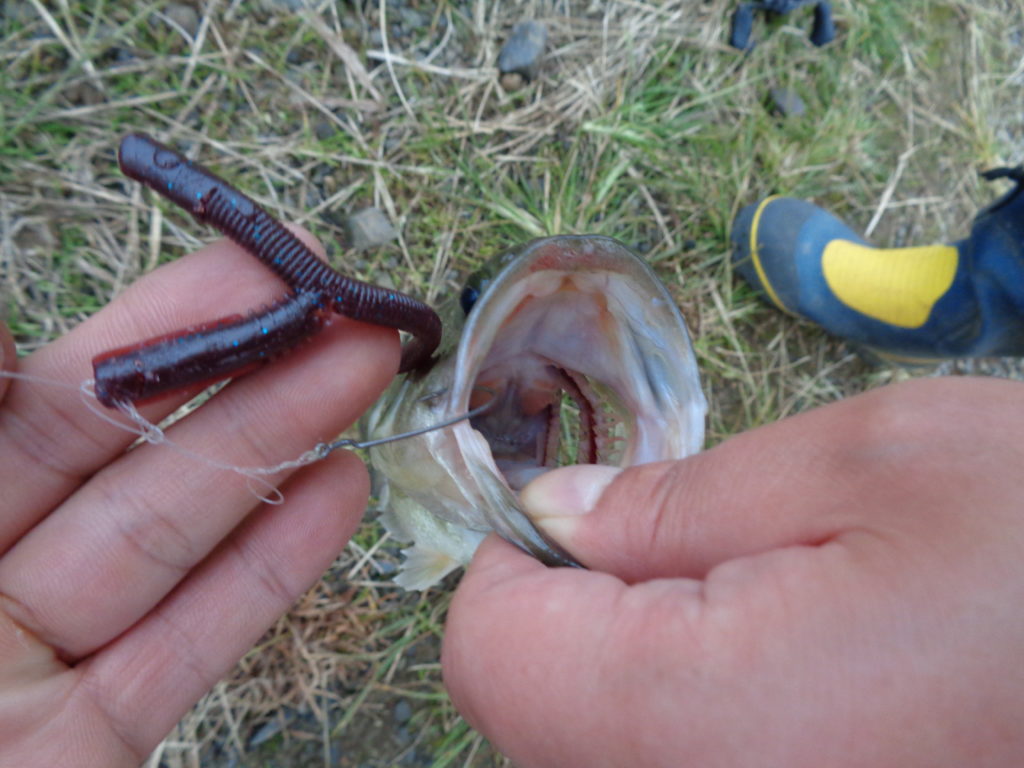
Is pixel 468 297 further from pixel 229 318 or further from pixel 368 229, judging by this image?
pixel 368 229

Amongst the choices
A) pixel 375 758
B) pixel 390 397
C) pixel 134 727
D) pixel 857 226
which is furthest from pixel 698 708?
pixel 857 226

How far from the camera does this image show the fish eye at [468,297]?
1.75m

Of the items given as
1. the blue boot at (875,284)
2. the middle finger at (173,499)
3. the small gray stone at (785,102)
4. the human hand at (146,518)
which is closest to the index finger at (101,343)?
the human hand at (146,518)

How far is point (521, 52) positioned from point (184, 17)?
1.40 meters

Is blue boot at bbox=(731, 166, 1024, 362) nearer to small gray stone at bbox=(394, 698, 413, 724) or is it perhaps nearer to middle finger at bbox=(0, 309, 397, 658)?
middle finger at bbox=(0, 309, 397, 658)

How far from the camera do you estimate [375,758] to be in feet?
9.30

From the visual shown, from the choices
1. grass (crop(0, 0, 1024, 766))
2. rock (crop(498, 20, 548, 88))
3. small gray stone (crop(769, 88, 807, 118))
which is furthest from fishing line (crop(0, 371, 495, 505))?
small gray stone (crop(769, 88, 807, 118))

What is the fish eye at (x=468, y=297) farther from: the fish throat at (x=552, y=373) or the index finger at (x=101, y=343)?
the index finger at (x=101, y=343)

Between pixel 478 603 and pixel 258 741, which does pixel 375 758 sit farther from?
pixel 478 603

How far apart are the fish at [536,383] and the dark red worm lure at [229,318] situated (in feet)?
0.90

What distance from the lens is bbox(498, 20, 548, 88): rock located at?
3078 mm

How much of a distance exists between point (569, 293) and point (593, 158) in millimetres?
1586

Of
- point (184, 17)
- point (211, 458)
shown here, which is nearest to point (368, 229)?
point (184, 17)

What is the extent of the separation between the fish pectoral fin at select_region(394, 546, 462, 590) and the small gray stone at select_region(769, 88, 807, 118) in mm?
2915
